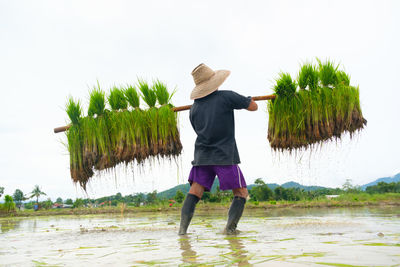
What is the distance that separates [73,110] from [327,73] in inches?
149

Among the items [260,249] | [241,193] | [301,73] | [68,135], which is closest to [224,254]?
[260,249]

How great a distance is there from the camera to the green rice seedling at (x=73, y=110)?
16.9 feet

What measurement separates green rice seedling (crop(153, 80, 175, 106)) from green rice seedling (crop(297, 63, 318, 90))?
6.08 ft

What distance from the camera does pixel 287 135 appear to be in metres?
4.57

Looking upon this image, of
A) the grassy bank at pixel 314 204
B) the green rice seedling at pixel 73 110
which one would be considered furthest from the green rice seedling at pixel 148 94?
the grassy bank at pixel 314 204

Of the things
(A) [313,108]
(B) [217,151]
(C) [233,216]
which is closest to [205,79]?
(B) [217,151]

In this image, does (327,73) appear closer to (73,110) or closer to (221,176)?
(221,176)

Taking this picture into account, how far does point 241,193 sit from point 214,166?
1.28ft

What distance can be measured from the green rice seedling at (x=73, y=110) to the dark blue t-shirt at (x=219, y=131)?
251cm

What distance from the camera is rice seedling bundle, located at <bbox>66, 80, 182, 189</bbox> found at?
15.7 ft

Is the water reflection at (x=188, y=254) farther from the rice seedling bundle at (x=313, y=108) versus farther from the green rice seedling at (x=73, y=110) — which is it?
the green rice seedling at (x=73, y=110)

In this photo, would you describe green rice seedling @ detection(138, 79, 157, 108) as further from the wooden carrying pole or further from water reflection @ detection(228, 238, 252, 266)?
water reflection @ detection(228, 238, 252, 266)

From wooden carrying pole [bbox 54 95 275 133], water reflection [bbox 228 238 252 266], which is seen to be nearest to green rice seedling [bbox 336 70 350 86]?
wooden carrying pole [bbox 54 95 275 133]

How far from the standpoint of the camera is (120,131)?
4.93 meters
